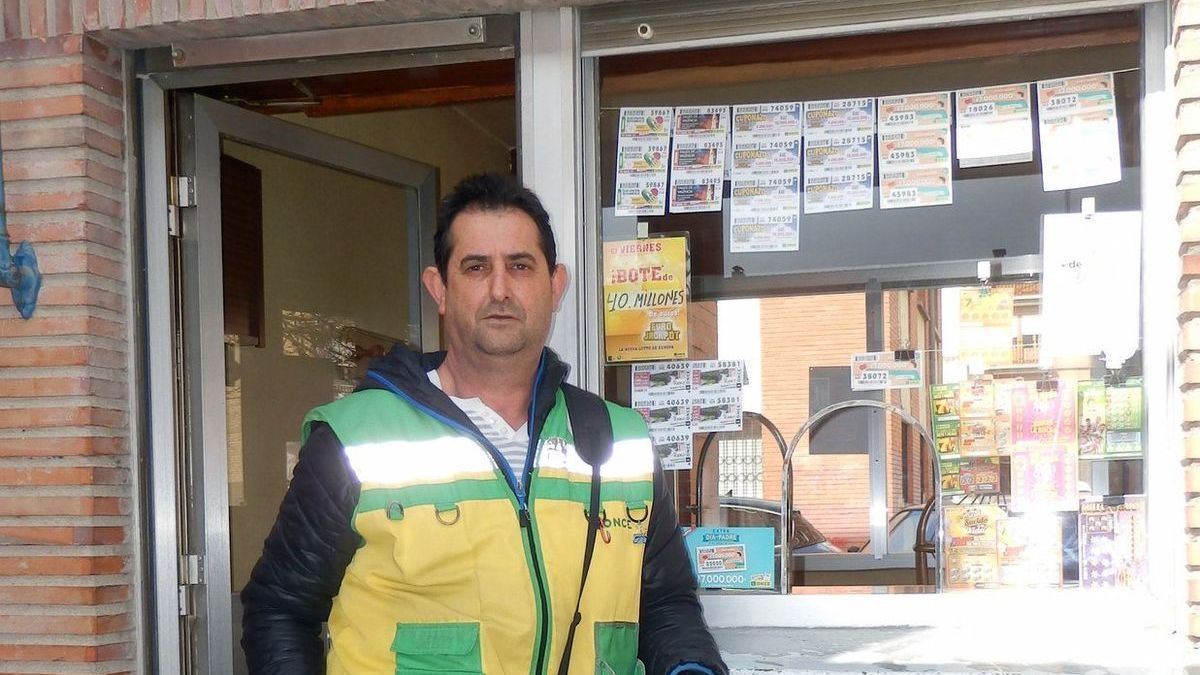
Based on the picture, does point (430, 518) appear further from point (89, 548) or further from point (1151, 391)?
point (1151, 391)

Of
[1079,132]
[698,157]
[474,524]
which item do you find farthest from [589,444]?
[1079,132]

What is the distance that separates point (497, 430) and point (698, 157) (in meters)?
1.47

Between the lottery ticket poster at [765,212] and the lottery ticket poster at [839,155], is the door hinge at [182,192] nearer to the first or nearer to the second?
the lottery ticket poster at [765,212]

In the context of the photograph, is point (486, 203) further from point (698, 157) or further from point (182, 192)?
point (182, 192)

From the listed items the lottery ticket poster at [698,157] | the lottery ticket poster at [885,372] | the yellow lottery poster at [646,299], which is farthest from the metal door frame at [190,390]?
the lottery ticket poster at [885,372]

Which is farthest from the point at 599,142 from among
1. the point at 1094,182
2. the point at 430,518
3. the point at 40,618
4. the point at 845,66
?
the point at 40,618

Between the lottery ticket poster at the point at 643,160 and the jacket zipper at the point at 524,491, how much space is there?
1.36 m

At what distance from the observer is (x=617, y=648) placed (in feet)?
7.62

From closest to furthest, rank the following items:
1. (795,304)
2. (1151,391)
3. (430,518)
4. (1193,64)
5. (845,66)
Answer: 1. (430,518)
2. (1193,64)
3. (1151,391)
4. (845,66)
5. (795,304)

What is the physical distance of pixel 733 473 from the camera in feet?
11.8

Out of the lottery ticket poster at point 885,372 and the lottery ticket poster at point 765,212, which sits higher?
the lottery ticket poster at point 765,212

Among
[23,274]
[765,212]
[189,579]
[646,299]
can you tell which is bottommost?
[189,579]

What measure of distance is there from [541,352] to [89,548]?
176 centimetres

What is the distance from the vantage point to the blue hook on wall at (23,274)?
3.47 metres
